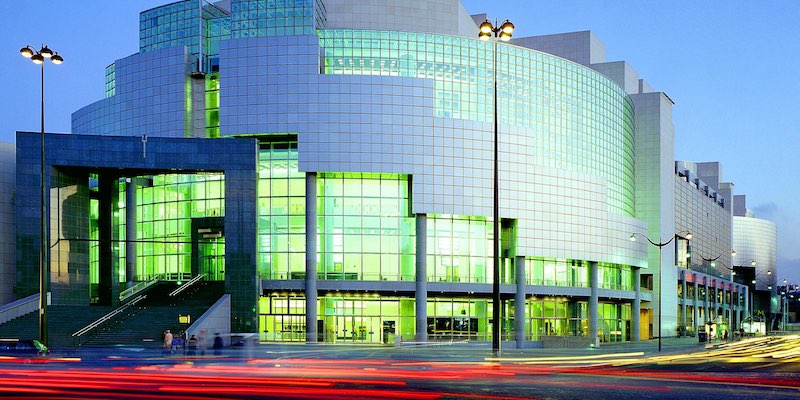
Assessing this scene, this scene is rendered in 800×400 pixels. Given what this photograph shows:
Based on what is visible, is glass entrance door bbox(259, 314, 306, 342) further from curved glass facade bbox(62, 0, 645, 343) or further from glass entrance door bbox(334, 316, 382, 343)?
glass entrance door bbox(334, 316, 382, 343)

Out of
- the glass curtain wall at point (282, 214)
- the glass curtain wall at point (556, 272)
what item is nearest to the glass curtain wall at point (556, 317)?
the glass curtain wall at point (556, 272)

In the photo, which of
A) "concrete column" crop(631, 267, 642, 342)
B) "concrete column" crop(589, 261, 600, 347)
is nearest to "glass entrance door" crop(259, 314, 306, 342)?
"concrete column" crop(589, 261, 600, 347)

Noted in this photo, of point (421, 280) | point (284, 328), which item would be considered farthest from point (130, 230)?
point (421, 280)

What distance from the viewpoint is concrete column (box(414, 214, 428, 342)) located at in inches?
2881

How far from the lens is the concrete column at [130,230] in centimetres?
7794

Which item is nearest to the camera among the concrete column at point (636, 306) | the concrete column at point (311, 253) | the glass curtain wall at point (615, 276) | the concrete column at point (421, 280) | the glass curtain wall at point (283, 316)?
the concrete column at point (311, 253)

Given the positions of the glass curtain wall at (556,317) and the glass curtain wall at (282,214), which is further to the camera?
the glass curtain wall at (556,317)

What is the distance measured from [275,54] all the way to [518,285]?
3107cm

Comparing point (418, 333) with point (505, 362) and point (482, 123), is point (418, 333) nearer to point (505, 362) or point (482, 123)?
point (482, 123)

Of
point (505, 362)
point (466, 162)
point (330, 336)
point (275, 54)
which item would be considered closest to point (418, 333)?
point (330, 336)

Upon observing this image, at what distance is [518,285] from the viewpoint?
79562 mm

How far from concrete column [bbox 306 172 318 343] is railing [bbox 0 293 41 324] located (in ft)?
72.0

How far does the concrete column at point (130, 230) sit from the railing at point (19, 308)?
1851 centimetres

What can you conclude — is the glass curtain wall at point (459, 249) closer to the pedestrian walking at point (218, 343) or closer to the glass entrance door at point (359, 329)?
the glass entrance door at point (359, 329)
